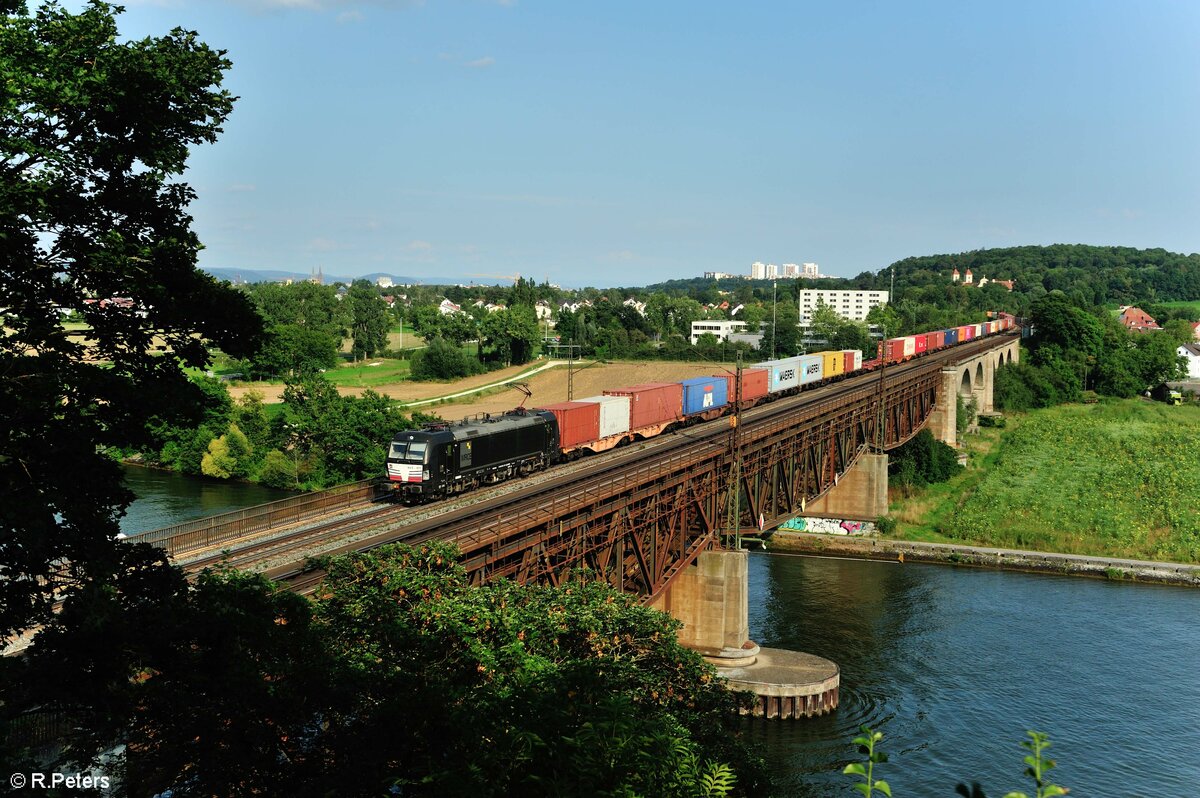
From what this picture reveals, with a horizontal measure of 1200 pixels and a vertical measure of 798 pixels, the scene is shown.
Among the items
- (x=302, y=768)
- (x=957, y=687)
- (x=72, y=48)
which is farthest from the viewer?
(x=957, y=687)

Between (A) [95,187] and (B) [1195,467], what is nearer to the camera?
(A) [95,187]

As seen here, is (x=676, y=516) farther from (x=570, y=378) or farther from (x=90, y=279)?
(x=570, y=378)

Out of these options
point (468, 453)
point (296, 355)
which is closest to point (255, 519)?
point (468, 453)

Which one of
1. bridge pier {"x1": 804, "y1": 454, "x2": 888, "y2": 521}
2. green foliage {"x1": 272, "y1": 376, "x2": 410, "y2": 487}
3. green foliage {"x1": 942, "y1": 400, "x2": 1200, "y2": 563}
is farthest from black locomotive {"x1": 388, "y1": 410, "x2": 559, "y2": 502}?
green foliage {"x1": 942, "y1": 400, "x2": 1200, "y2": 563}

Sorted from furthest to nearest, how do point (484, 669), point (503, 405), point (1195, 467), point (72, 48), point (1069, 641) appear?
1. point (503, 405)
2. point (1195, 467)
3. point (1069, 641)
4. point (484, 669)
5. point (72, 48)

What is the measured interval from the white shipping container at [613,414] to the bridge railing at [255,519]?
15885 mm

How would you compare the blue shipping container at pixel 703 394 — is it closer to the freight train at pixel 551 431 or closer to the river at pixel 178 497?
the freight train at pixel 551 431

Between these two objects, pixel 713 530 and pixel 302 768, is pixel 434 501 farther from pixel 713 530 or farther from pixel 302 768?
pixel 302 768

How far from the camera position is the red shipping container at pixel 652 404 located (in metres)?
60.5

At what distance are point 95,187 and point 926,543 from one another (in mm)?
69537

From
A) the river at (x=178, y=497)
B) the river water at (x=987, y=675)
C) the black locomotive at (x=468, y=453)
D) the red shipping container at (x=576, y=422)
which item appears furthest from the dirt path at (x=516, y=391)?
the black locomotive at (x=468, y=453)

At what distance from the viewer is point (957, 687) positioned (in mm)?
47094

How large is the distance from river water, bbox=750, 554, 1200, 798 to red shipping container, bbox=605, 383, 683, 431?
12384 millimetres

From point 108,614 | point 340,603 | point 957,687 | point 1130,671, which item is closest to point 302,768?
point 108,614
